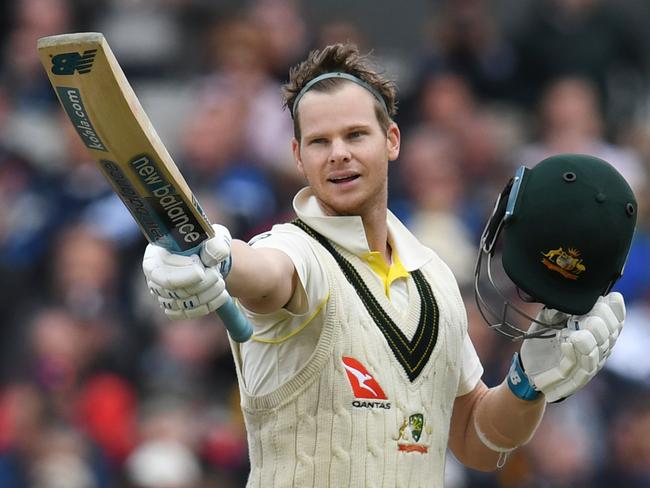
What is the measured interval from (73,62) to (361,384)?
138 centimetres

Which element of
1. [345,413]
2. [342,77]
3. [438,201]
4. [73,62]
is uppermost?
[73,62]

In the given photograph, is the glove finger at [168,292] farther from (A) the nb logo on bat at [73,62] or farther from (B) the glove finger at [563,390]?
(B) the glove finger at [563,390]

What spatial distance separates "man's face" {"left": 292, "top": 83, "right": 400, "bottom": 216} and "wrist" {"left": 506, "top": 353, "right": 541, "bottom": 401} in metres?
0.72

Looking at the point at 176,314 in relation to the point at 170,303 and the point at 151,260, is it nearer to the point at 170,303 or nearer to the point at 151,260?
the point at 170,303

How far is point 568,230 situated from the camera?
4.36 metres

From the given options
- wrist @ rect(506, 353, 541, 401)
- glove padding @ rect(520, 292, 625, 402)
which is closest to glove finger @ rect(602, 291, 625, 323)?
glove padding @ rect(520, 292, 625, 402)

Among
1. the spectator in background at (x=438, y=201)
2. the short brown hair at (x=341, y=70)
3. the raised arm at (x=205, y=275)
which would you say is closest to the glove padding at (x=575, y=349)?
the short brown hair at (x=341, y=70)

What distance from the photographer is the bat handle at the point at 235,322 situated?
3.82m

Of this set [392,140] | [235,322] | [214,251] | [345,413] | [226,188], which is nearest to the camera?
[214,251]

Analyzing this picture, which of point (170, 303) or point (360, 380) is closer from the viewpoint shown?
point (170, 303)

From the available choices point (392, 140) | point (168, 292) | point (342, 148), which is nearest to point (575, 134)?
point (392, 140)

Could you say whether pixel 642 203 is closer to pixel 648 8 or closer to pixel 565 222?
pixel 648 8

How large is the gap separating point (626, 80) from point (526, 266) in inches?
228

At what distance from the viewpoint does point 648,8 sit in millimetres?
10844
